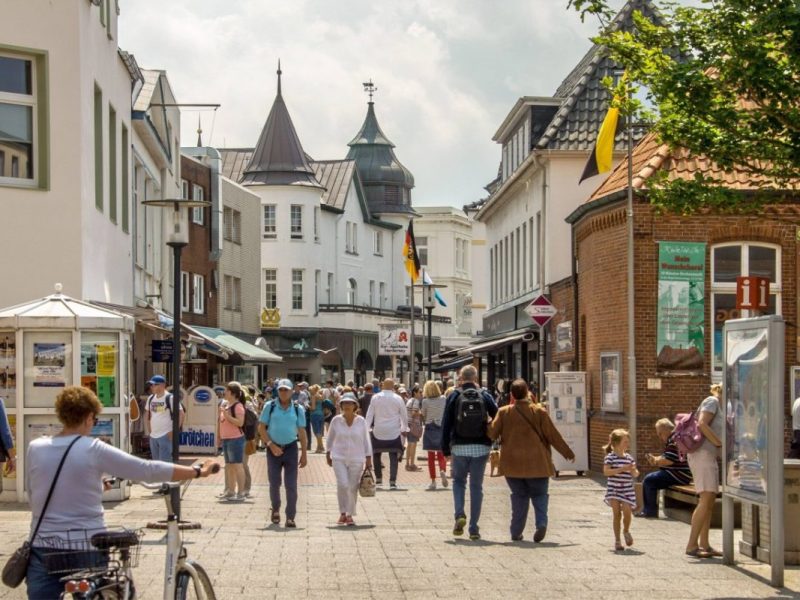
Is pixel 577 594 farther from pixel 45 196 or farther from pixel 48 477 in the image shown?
pixel 45 196

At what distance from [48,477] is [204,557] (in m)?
6.85

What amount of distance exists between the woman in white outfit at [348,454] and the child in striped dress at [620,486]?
364cm

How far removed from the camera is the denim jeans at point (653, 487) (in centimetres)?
1911

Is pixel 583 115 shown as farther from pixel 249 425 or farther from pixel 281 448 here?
pixel 281 448

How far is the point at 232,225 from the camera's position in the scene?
5947 cm

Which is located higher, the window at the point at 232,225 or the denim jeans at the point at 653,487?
the window at the point at 232,225

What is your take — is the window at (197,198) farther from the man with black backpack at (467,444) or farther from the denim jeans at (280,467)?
the man with black backpack at (467,444)

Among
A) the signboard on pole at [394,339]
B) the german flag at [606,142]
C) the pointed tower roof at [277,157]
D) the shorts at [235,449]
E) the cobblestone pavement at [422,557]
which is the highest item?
the pointed tower roof at [277,157]

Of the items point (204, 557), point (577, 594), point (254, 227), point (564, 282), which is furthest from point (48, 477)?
point (254, 227)

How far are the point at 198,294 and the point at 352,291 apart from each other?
37.2 meters

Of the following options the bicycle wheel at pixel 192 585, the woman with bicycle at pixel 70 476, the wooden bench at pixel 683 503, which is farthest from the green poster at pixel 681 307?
the woman with bicycle at pixel 70 476

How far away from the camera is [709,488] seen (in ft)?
48.6

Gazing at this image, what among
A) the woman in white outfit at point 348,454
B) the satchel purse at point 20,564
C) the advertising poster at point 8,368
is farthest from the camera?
the advertising poster at point 8,368

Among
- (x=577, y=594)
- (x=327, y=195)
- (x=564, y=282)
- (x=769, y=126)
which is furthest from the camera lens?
(x=327, y=195)
